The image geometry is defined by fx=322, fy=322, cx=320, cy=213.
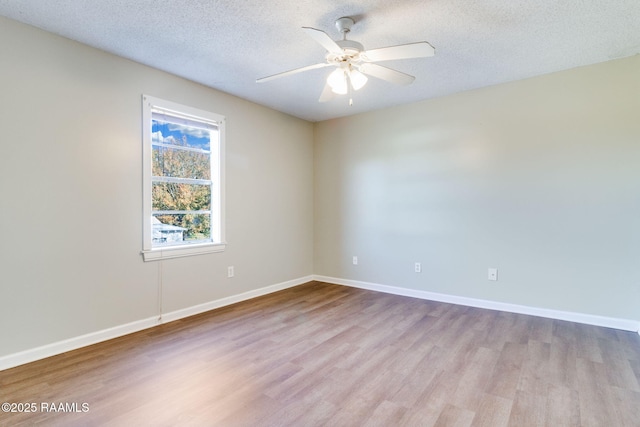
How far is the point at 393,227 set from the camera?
4.39m

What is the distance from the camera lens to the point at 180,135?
345 cm

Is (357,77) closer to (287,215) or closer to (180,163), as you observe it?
(180,163)

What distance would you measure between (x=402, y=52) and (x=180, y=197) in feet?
8.47

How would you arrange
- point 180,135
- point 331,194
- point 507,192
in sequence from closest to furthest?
1. point 180,135
2. point 507,192
3. point 331,194

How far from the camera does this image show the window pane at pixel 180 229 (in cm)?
325

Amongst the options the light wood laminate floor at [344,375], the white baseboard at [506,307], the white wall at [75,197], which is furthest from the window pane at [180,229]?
the white baseboard at [506,307]

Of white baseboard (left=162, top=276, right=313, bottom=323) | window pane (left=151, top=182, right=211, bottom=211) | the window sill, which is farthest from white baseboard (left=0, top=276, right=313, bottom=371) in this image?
window pane (left=151, top=182, right=211, bottom=211)

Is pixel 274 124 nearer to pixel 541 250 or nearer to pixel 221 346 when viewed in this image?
pixel 221 346

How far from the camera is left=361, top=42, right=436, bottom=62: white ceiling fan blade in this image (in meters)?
2.00

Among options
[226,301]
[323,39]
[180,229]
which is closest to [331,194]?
[226,301]

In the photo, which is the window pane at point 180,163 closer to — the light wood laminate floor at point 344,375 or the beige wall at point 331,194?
the beige wall at point 331,194

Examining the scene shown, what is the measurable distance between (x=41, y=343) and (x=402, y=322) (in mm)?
3062

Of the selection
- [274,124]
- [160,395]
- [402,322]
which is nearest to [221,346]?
[160,395]

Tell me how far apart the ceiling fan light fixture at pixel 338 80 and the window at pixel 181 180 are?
1749mm
